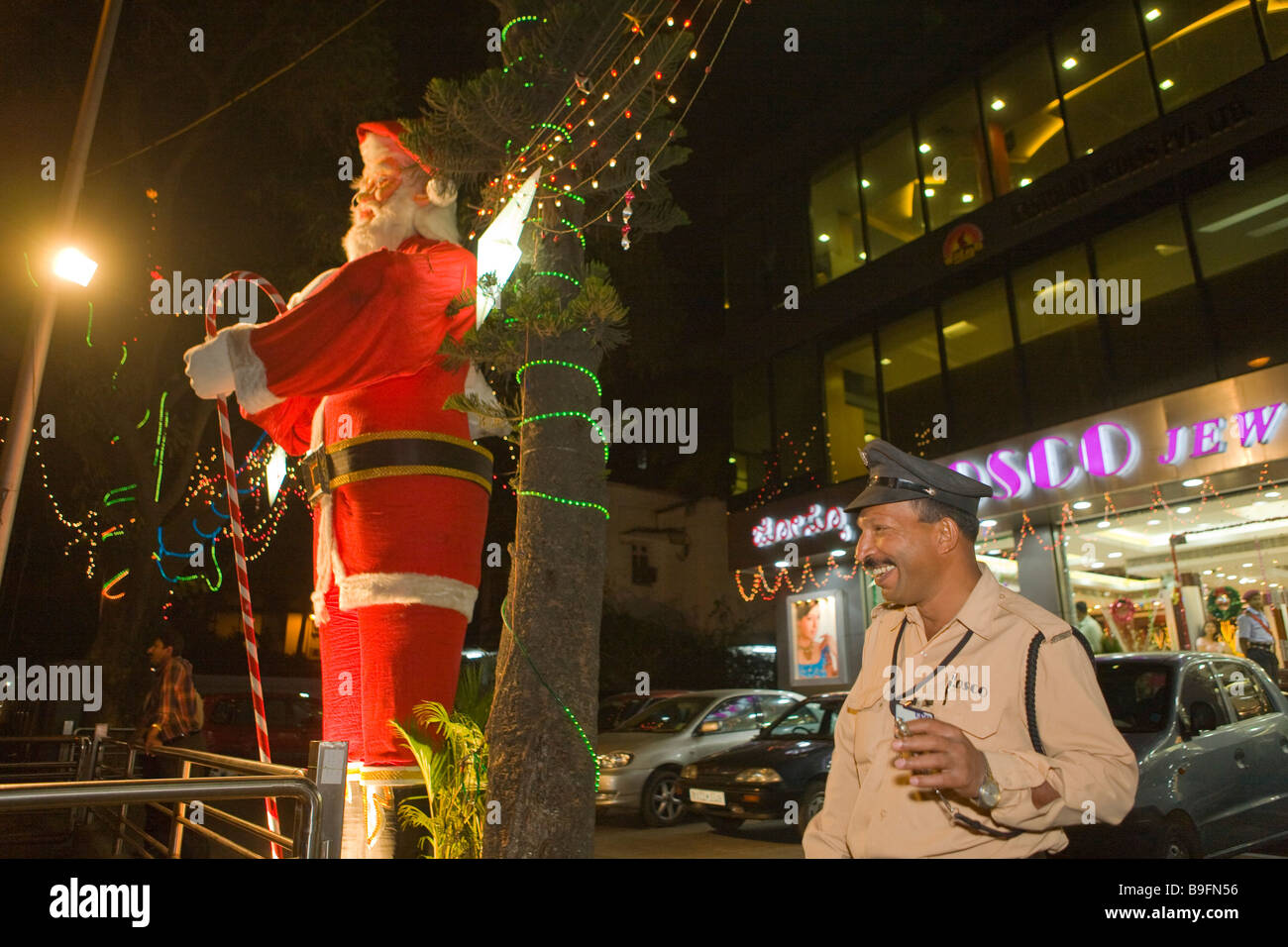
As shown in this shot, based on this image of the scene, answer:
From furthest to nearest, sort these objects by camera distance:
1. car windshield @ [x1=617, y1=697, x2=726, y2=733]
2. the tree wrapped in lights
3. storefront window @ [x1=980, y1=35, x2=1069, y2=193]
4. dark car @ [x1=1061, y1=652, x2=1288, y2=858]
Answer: storefront window @ [x1=980, y1=35, x2=1069, y2=193] → car windshield @ [x1=617, y1=697, x2=726, y2=733] → dark car @ [x1=1061, y1=652, x2=1288, y2=858] → the tree wrapped in lights

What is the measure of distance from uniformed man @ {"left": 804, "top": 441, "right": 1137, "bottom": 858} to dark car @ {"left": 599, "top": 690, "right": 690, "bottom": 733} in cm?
951

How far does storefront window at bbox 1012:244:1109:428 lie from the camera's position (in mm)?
13117

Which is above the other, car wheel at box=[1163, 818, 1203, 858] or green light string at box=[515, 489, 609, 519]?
green light string at box=[515, 489, 609, 519]

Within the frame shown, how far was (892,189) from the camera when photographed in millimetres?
16844

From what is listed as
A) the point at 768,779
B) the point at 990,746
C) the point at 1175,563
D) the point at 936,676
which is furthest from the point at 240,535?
the point at 1175,563

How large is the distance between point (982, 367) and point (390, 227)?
1274 cm

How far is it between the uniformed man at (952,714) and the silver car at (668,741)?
8078 mm

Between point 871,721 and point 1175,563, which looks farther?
point 1175,563

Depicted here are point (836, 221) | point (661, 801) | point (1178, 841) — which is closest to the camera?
point (1178, 841)

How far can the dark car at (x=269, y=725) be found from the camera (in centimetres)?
1298

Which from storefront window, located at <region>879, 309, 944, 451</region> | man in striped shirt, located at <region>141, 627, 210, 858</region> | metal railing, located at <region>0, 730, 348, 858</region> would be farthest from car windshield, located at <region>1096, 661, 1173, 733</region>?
storefront window, located at <region>879, 309, 944, 451</region>

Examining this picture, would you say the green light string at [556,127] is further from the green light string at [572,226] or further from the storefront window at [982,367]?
the storefront window at [982,367]

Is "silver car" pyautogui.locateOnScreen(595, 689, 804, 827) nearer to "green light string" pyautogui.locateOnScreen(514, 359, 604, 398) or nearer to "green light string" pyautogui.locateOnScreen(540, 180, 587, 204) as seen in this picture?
"green light string" pyautogui.locateOnScreen(514, 359, 604, 398)

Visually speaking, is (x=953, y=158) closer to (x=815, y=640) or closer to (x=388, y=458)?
(x=815, y=640)
